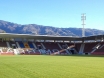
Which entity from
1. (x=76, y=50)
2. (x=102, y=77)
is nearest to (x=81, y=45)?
(x=76, y=50)

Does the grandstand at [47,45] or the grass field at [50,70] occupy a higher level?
the grass field at [50,70]

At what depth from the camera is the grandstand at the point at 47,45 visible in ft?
221

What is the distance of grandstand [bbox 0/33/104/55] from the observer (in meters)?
67.4

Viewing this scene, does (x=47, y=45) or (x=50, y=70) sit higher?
(x=50, y=70)

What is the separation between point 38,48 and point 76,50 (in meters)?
15.3

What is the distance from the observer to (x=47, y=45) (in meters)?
75.9

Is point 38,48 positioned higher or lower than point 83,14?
lower

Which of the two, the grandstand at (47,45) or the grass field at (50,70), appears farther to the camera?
the grandstand at (47,45)

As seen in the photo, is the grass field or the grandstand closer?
the grass field

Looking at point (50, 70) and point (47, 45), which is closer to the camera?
point (50, 70)

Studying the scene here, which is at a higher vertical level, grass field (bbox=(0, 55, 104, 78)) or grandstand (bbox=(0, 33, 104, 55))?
grass field (bbox=(0, 55, 104, 78))

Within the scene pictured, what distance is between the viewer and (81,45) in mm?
78812

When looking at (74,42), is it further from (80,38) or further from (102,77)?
(102,77)

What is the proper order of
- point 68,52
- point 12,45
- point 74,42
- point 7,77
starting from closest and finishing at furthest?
1. point 7,77
2. point 12,45
3. point 68,52
4. point 74,42
